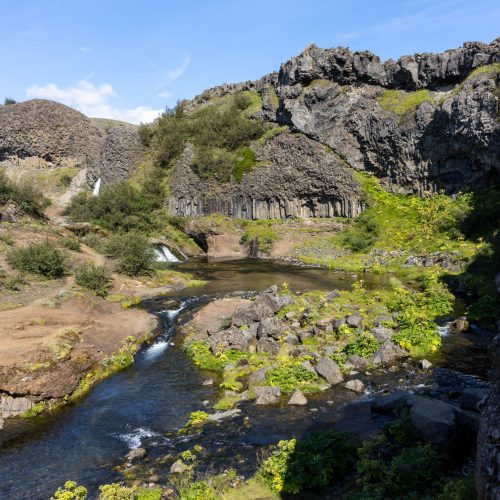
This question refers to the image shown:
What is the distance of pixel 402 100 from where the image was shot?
56.7m

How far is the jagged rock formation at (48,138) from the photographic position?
303ft

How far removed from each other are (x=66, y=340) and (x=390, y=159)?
4890 cm

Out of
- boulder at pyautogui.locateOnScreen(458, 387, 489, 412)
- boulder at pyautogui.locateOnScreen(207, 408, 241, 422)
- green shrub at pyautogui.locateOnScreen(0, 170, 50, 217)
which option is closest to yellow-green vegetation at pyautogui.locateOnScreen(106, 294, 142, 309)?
boulder at pyautogui.locateOnScreen(207, 408, 241, 422)

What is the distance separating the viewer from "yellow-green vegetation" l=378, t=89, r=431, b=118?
5478 cm

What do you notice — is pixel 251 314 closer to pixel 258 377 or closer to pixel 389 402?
pixel 258 377

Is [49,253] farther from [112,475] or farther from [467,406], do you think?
[467,406]

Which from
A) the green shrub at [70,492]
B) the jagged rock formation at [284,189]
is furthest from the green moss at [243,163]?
the green shrub at [70,492]

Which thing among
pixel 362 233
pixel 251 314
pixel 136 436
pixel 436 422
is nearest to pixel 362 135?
pixel 362 233

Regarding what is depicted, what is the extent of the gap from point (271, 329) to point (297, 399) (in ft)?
19.7

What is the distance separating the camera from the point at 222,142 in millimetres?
70125

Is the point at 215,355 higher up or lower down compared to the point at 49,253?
lower down

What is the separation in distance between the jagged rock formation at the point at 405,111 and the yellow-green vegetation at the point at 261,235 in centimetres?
1538

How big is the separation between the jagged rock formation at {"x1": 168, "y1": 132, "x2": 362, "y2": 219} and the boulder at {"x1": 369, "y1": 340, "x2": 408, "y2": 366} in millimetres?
38673

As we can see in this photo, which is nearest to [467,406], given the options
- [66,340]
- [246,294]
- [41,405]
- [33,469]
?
[33,469]
